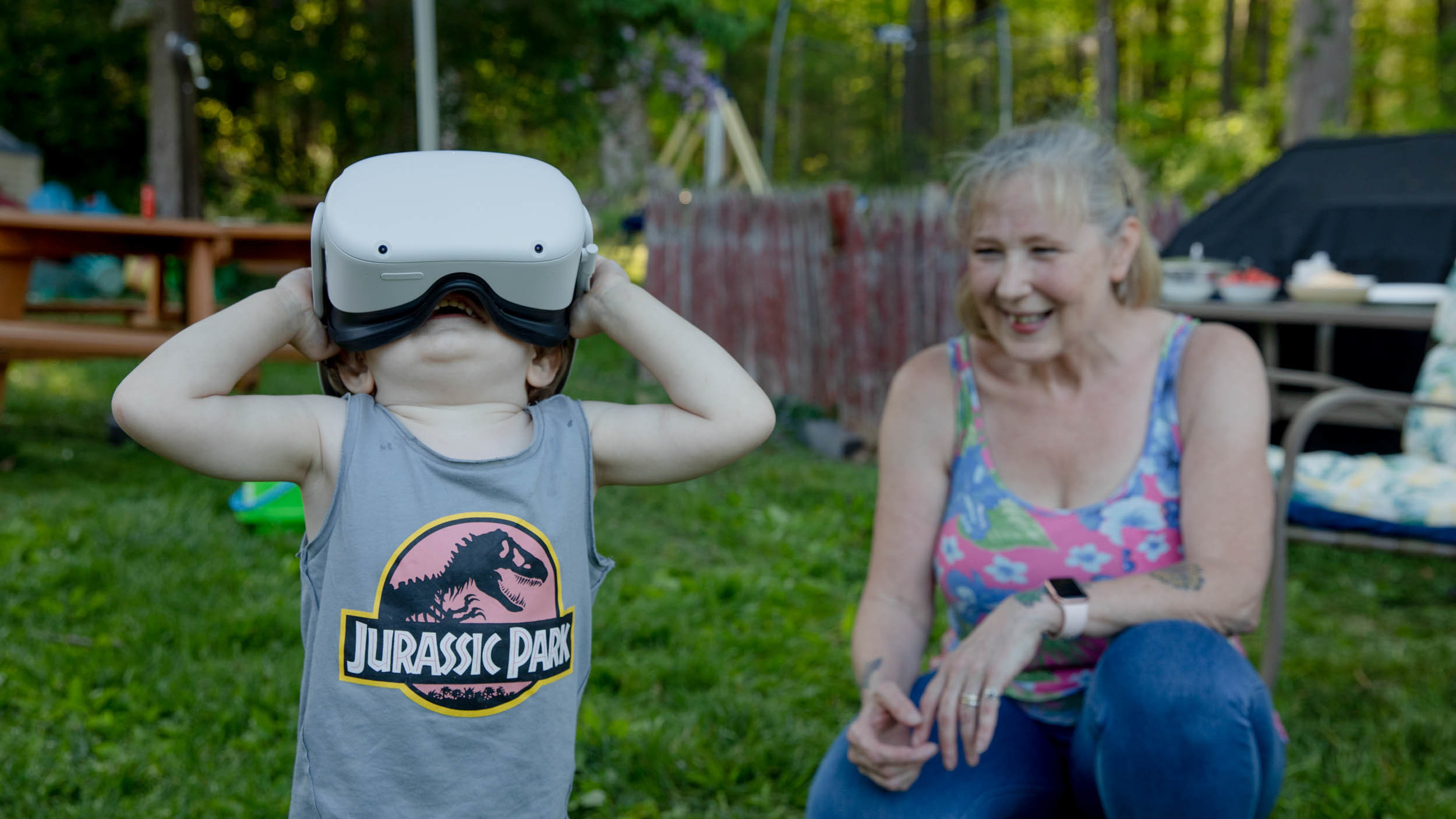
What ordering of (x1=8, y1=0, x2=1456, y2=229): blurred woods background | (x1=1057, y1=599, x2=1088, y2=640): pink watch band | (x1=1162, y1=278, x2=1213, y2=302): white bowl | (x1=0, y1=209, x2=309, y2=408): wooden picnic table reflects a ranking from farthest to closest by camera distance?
(x1=8, y1=0, x2=1456, y2=229): blurred woods background, (x1=1162, y1=278, x2=1213, y2=302): white bowl, (x1=0, y1=209, x2=309, y2=408): wooden picnic table, (x1=1057, y1=599, x2=1088, y2=640): pink watch band

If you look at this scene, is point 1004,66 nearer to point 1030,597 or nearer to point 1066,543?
point 1066,543

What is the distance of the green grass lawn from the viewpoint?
8.16 feet

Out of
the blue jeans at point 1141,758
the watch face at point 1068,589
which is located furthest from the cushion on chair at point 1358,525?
the watch face at point 1068,589

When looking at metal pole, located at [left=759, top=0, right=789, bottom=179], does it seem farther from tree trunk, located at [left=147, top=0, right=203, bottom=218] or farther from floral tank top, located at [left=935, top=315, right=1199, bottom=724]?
floral tank top, located at [left=935, top=315, right=1199, bottom=724]

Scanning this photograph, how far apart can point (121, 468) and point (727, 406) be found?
4496 mm

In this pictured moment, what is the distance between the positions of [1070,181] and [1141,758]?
36.5 inches

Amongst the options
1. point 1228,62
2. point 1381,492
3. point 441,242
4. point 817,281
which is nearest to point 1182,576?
point 441,242

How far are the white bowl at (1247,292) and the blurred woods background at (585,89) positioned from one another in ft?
14.5

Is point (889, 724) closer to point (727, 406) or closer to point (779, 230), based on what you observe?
point (727, 406)

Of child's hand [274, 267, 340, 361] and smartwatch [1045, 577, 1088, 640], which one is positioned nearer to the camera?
child's hand [274, 267, 340, 361]

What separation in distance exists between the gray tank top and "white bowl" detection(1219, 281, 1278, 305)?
416 cm

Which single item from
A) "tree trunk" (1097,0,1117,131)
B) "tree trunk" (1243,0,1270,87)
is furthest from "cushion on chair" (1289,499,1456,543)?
"tree trunk" (1243,0,1270,87)

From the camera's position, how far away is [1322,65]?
11.1 metres

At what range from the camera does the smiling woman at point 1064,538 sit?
5.44ft
